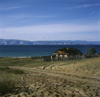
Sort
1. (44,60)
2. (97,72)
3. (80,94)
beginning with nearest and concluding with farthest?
(80,94) < (97,72) < (44,60)

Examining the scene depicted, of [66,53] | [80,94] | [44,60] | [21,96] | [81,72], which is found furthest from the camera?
[66,53]

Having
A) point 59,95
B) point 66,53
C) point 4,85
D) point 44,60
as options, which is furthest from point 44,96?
point 66,53

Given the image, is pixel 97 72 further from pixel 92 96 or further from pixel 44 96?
pixel 44 96

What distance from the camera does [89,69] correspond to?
1700 centimetres

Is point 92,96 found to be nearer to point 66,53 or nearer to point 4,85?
point 4,85

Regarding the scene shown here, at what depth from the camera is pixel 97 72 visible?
15.6m

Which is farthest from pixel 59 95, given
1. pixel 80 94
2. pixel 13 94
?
pixel 13 94

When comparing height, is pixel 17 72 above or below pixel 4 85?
below

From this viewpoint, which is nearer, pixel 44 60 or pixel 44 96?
pixel 44 96

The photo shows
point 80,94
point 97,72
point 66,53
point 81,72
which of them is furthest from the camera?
point 66,53

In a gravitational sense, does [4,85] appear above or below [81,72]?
above

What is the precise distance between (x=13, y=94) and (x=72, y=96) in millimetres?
3266

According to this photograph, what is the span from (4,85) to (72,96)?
13.3ft

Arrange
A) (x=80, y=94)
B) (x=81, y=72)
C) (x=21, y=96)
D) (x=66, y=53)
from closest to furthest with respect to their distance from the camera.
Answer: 1. (x=21, y=96)
2. (x=80, y=94)
3. (x=81, y=72)
4. (x=66, y=53)
